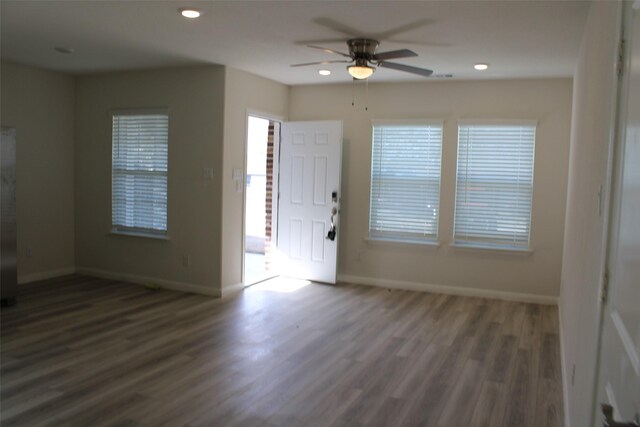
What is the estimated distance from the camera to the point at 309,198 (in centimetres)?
647

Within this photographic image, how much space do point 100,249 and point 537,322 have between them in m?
5.05

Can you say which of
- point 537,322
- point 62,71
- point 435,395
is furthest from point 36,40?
point 537,322

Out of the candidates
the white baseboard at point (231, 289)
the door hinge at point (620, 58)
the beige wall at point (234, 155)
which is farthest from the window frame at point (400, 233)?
the door hinge at point (620, 58)

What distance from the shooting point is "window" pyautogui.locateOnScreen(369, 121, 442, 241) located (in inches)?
242

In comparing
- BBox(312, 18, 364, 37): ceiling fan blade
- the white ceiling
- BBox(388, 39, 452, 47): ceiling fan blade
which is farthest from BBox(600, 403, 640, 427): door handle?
BBox(388, 39, 452, 47): ceiling fan blade

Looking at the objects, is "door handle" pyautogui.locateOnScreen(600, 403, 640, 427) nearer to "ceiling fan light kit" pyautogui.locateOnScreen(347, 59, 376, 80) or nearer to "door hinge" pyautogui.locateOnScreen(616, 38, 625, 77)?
"door hinge" pyautogui.locateOnScreen(616, 38, 625, 77)

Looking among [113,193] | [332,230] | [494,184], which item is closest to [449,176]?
[494,184]

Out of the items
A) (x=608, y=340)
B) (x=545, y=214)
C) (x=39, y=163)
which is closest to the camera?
(x=608, y=340)

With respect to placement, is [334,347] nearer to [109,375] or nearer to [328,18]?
[109,375]

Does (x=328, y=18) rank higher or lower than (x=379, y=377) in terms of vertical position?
higher

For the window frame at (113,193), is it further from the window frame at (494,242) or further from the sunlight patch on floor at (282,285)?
the window frame at (494,242)

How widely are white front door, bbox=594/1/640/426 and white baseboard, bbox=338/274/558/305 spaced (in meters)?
4.48

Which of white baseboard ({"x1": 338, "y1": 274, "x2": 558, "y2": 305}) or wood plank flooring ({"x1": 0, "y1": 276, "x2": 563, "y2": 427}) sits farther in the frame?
white baseboard ({"x1": 338, "y1": 274, "x2": 558, "y2": 305})

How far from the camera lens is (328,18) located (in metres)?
3.71
